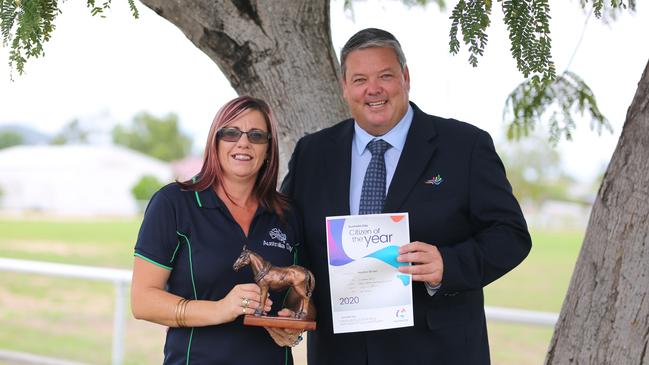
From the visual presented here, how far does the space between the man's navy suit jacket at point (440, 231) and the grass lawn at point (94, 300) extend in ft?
24.2

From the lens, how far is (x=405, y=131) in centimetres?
332

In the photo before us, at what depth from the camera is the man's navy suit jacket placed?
119 inches

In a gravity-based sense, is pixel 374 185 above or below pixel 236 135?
below

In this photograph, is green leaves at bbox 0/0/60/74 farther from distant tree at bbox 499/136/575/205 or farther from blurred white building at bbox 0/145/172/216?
blurred white building at bbox 0/145/172/216

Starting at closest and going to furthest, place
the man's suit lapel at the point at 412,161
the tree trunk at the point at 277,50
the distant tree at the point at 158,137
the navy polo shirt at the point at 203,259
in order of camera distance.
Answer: the navy polo shirt at the point at 203,259 → the man's suit lapel at the point at 412,161 → the tree trunk at the point at 277,50 → the distant tree at the point at 158,137

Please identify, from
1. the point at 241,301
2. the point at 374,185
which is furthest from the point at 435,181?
the point at 241,301

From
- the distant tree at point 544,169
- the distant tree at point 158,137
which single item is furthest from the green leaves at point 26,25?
the distant tree at point 158,137

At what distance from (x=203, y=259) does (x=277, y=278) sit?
252mm

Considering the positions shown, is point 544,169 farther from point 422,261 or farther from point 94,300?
point 422,261

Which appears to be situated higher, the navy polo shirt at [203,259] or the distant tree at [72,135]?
the distant tree at [72,135]

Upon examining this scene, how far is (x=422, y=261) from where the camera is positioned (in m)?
2.87

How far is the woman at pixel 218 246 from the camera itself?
2.83m

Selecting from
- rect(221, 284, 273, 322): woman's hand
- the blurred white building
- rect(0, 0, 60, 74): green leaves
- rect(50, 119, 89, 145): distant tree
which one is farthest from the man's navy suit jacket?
rect(50, 119, 89, 145): distant tree

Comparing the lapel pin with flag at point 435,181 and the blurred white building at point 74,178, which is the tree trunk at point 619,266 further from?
the blurred white building at point 74,178
